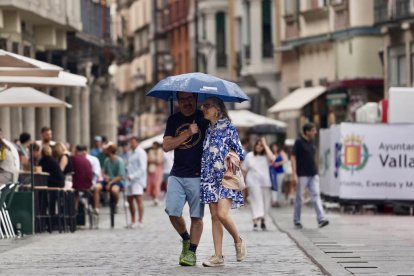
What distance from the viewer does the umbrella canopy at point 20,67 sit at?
82.9 ft

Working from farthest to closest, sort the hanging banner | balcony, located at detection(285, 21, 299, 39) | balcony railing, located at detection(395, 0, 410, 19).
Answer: balcony, located at detection(285, 21, 299, 39) → balcony railing, located at detection(395, 0, 410, 19) → the hanging banner

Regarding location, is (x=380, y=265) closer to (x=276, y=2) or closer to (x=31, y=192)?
(x=31, y=192)

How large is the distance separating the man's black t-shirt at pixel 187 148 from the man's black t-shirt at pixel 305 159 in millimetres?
10713

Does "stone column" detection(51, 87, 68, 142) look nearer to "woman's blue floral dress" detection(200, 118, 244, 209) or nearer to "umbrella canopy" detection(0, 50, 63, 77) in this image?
"umbrella canopy" detection(0, 50, 63, 77)

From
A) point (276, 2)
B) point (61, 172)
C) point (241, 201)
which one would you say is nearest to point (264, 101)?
point (276, 2)

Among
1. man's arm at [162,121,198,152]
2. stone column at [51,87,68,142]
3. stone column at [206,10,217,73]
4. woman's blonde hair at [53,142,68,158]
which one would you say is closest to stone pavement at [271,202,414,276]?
man's arm at [162,121,198,152]

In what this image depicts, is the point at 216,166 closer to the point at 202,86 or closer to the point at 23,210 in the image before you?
the point at 202,86

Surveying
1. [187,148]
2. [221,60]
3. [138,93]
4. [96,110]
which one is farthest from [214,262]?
[138,93]

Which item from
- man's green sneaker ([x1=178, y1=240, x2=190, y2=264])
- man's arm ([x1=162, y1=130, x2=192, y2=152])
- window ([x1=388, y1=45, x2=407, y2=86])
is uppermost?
window ([x1=388, y1=45, x2=407, y2=86])

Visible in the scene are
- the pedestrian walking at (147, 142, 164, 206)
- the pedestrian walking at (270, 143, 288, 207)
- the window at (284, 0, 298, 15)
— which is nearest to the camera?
the pedestrian walking at (270, 143, 288, 207)

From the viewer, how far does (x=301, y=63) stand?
6569 centimetres

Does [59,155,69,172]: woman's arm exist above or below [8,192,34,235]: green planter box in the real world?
above

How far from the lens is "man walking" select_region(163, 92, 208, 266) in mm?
18984

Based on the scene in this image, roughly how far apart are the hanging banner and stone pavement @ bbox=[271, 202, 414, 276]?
85 cm
